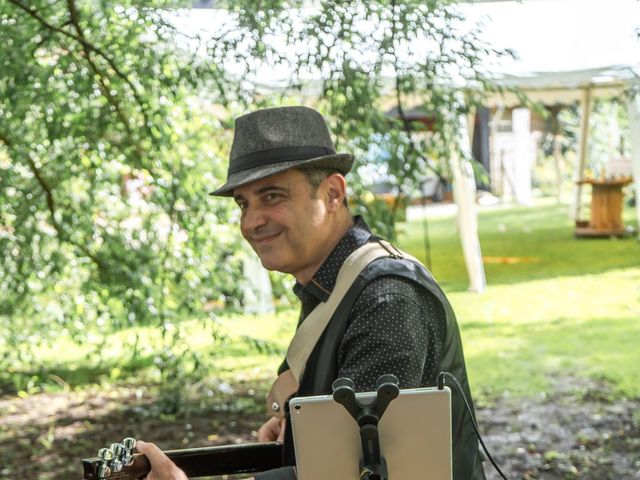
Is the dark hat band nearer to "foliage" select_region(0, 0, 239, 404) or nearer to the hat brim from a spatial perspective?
the hat brim

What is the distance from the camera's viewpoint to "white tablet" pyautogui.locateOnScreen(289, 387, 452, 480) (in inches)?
72.1

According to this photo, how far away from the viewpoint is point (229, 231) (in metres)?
6.34

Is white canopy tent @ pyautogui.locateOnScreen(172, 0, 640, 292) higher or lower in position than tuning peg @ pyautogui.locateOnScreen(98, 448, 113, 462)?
higher

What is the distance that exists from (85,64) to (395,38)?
63.6 inches

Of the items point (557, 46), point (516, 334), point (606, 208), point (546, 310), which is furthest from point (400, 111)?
point (606, 208)

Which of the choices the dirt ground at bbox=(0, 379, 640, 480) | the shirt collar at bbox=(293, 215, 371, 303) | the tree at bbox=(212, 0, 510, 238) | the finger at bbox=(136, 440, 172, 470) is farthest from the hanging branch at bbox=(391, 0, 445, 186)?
the finger at bbox=(136, 440, 172, 470)

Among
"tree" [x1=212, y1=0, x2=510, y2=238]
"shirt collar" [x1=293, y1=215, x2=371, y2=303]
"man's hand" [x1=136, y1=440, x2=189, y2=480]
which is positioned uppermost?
"tree" [x1=212, y1=0, x2=510, y2=238]

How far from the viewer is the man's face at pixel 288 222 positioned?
2479 millimetres

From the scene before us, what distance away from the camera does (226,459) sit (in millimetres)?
2490

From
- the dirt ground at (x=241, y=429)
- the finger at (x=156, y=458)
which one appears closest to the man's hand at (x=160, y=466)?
the finger at (x=156, y=458)

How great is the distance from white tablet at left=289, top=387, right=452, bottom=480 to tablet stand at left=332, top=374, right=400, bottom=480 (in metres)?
0.02

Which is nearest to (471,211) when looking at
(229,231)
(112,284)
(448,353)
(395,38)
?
(229,231)

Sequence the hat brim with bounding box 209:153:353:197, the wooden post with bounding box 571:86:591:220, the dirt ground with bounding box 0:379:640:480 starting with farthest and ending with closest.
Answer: the wooden post with bounding box 571:86:591:220
the dirt ground with bounding box 0:379:640:480
the hat brim with bounding box 209:153:353:197

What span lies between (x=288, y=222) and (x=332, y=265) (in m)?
0.16
